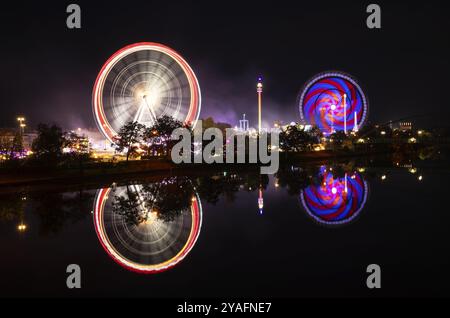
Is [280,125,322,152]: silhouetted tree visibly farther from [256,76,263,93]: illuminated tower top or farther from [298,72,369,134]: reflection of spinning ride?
[256,76,263,93]: illuminated tower top

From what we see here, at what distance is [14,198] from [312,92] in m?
40.2

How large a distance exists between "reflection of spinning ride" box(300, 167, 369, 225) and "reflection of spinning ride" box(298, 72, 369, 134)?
30105 millimetres

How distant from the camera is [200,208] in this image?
560 inches

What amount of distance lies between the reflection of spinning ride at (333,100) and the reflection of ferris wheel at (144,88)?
20.4 meters

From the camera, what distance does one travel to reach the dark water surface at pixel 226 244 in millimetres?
6891

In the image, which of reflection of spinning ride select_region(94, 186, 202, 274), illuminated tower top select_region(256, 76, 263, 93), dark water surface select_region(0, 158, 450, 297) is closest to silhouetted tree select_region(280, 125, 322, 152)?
illuminated tower top select_region(256, 76, 263, 93)

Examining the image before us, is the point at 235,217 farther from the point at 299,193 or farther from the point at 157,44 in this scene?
the point at 157,44

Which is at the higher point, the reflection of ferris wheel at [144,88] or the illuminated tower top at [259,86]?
the illuminated tower top at [259,86]

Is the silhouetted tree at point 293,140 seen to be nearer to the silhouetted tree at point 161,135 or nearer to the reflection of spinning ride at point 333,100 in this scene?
the reflection of spinning ride at point 333,100

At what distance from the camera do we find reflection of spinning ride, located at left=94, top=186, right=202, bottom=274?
8414 millimetres

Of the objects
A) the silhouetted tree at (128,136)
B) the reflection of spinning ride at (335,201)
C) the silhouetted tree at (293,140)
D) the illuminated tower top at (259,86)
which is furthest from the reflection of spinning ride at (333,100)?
the reflection of spinning ride at (335,201)
